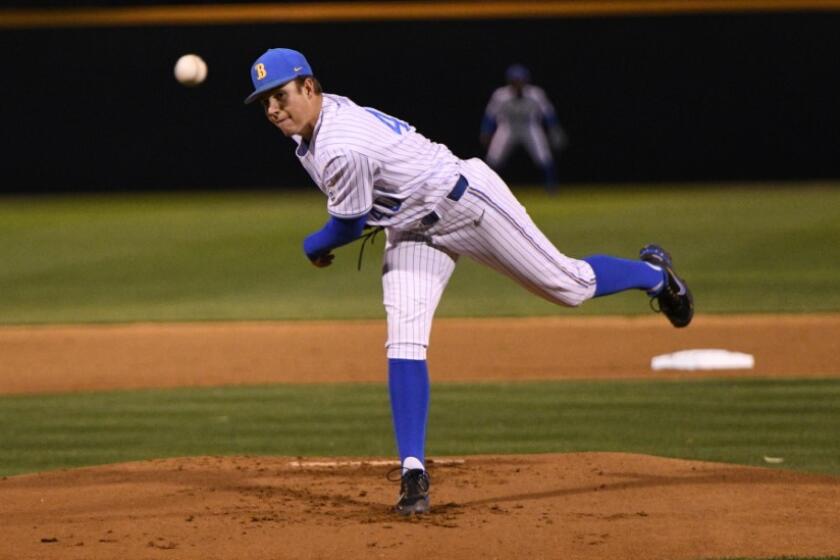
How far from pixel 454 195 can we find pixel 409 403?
2.46ft

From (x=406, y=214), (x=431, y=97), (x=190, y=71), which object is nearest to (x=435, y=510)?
(x=406, y=214)

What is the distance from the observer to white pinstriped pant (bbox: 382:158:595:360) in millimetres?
5004

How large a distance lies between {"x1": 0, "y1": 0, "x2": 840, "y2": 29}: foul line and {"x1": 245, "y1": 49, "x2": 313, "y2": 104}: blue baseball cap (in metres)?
20.4

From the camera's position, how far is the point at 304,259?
14.9 meters

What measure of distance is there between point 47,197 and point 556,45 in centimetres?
921

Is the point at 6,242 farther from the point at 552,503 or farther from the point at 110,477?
the point at 552,503

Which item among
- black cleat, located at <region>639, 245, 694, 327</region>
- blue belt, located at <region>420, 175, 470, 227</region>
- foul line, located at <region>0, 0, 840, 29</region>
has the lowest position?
black cleat, located at <region>639, 245, 694, 327</region>

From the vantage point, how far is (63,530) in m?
4.89

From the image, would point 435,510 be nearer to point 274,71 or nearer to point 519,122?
point 274,71

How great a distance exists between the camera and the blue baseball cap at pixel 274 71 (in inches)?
183

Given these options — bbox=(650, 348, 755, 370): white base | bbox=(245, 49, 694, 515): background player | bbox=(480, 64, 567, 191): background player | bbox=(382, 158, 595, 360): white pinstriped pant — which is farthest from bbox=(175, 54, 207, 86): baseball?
bbox=(480, 64, 567, 191): background player

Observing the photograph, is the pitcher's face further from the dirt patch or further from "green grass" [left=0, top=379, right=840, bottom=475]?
the dirt patch

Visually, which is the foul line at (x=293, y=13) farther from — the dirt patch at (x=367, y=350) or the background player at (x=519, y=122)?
the dirt patch at (x=367, y=350)

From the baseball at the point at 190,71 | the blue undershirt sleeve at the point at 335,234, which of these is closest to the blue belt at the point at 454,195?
the blue undershirt sleeve at the point at 335,234
